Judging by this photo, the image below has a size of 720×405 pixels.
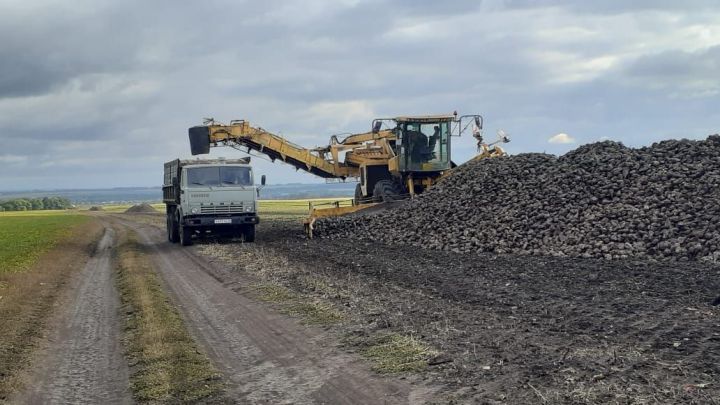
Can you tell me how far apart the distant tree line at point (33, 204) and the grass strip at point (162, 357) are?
496 ft

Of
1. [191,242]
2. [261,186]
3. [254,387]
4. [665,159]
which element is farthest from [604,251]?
[191,242]

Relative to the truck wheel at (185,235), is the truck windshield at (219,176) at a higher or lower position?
higher

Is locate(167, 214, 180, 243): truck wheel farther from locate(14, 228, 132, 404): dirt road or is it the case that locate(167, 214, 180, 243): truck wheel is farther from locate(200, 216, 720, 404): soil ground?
locate(14, 228, 132, 404): dirt road

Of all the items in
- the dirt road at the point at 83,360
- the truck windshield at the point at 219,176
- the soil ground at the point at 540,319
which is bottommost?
the dirt road at the point at 83,360

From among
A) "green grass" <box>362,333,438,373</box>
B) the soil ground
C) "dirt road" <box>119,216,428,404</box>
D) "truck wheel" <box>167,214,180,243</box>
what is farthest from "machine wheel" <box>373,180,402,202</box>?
"green grass" <box>362,333,438,373</box>

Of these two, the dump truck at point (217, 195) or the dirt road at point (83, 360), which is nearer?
the dirt road at point (83, 360)

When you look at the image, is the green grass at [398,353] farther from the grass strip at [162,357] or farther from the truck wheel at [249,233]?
the truck wheel at [249,233]

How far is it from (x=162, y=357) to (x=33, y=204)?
162 m

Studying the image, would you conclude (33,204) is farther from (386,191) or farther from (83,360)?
(83,360)

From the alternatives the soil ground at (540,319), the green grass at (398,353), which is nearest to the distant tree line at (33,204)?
→ the soil ground at (540,319)

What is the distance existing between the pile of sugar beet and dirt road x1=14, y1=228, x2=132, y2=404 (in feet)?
31.4

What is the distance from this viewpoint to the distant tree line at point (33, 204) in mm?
149988

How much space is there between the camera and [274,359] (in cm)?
853

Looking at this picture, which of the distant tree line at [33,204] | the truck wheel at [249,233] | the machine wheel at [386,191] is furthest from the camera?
the distant tree line at [33,204]
